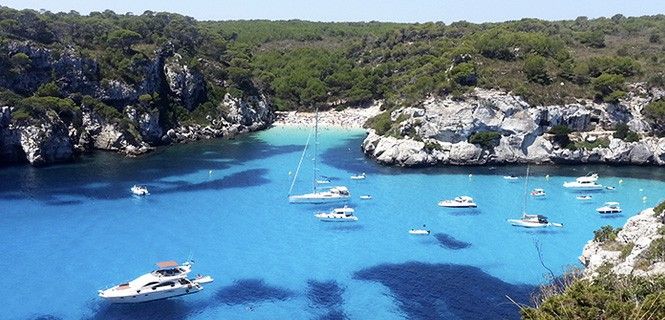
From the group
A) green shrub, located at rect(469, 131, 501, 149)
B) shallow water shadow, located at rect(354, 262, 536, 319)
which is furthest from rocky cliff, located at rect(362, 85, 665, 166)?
shallow water shadow, located at rect(354, 262, 536, 319)

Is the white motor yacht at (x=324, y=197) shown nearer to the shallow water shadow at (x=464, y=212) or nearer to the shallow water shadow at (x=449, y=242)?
the shallow water shadow at (x=464, y=212)

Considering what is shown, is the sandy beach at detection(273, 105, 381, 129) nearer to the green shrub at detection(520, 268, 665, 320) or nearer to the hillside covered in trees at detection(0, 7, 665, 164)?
the hillside covered in trees at detection(0, 7, 665, 164)

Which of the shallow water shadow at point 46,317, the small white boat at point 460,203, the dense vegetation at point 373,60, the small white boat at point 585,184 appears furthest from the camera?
the dense vegetation at point 373,60

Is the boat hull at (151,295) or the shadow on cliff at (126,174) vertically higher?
the shadow on cliff at (126,174)

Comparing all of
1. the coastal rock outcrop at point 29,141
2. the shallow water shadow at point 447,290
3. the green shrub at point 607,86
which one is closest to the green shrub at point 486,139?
the green shrub at point 607,86

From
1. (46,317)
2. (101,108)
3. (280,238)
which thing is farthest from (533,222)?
(101,108)

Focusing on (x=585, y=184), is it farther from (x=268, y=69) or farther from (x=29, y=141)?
(x=268, y=69)

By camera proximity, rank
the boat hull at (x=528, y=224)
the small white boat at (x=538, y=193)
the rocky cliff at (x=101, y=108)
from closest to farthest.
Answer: the boat hull at (x=528, y=224)
the small white boat at (x=538, y=193)
the rocky cliff at (x=101, y=108)
